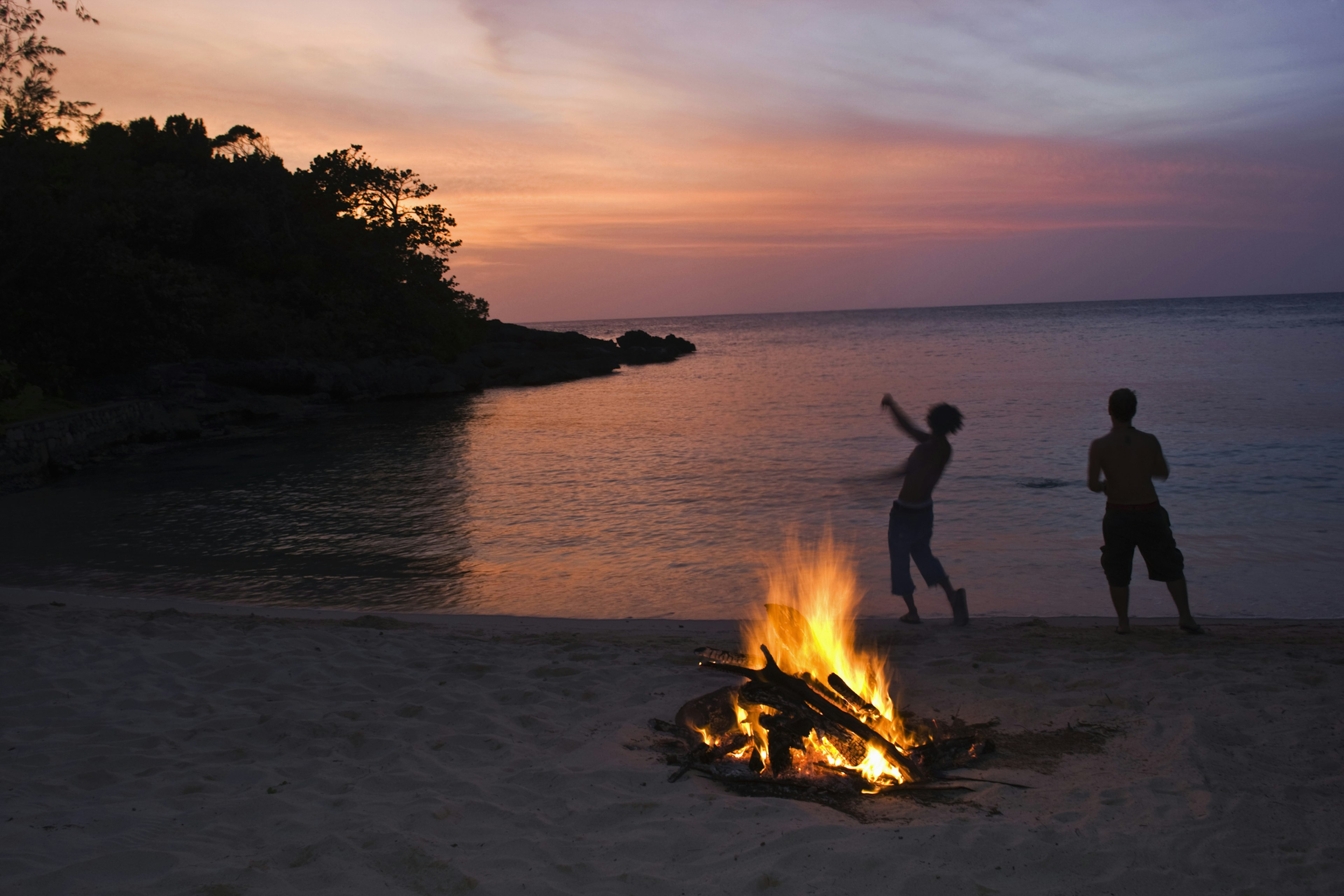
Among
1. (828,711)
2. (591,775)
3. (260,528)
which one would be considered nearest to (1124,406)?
(828,711)

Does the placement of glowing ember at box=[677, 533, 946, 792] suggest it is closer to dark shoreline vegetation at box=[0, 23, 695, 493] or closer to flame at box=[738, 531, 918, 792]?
flame at box=[738, 531, 918, 792]

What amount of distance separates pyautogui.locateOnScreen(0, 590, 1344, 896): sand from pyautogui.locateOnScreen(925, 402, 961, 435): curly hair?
1.65 metres

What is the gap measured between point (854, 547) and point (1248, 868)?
724cm

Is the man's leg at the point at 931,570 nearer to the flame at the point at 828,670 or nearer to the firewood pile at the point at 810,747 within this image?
the flame at the point at 828,670

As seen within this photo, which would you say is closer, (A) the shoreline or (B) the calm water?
(A) the shoreline

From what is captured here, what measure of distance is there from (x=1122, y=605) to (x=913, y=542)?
1.64 metres

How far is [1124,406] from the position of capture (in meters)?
6.28

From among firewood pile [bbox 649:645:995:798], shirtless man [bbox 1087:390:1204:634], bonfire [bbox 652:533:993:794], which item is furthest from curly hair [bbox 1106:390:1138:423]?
firewood pile [bbox 649:645:995:798]

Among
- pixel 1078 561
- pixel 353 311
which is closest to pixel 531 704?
pixel 1078 561

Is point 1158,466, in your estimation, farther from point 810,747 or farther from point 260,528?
point 260,528

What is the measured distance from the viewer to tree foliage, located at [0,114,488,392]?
22688mm

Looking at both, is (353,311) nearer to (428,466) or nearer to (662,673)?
(428,466)

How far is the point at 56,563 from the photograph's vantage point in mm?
10578

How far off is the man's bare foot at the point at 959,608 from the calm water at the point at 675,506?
93 centimetres
